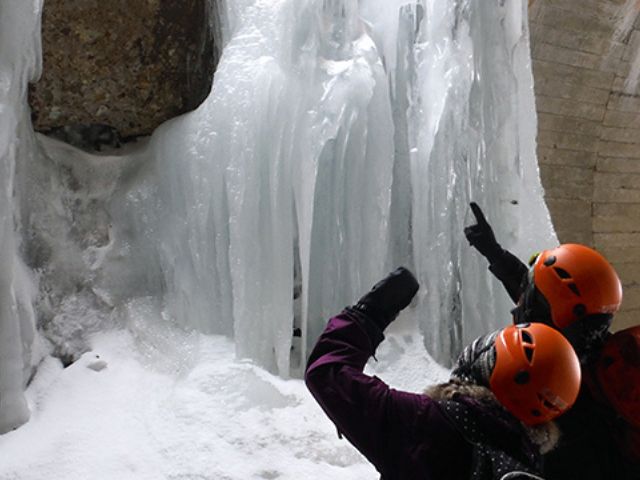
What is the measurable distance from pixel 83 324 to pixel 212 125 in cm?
84

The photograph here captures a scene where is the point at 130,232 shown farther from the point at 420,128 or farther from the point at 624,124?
the point at 624,124

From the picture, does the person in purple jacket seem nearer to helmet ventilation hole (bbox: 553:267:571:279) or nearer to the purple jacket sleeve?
the purple jacket sleeve

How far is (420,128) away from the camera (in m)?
2.86

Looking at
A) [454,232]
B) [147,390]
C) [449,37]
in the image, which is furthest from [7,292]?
[449,37]

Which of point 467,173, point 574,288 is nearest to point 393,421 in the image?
point 574,288

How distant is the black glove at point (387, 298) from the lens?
117 cm

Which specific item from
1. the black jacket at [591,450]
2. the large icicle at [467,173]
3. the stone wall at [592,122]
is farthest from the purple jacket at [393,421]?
the stone wall at [592,122]

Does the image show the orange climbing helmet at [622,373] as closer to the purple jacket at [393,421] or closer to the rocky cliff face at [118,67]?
the purple jacket at [393,421]

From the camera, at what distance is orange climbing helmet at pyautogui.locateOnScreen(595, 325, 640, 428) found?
3.95ft

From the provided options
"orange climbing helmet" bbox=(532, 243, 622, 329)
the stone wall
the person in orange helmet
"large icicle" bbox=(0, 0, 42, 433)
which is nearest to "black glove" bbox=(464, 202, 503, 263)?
the person in orange helmet

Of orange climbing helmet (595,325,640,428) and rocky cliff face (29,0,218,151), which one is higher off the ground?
rocky cliff face (29,0,218,151)

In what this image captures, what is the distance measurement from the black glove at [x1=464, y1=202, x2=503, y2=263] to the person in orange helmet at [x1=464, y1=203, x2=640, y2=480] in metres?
0.28

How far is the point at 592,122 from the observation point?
4.53 meters

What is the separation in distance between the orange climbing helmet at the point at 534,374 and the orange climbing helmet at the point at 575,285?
0.39 metres
